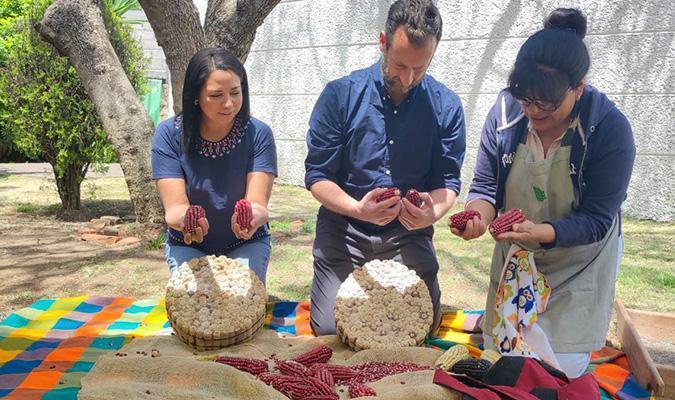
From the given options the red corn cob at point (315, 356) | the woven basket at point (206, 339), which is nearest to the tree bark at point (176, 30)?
the woven basket at point (206, 339)

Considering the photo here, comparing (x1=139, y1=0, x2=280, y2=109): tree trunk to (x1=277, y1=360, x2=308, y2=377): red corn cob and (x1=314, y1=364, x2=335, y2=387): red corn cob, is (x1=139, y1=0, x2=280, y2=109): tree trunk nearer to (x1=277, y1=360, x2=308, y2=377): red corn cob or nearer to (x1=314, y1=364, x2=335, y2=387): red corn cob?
(x1=277, y1=360, x2=308, y2=377): red corn cob

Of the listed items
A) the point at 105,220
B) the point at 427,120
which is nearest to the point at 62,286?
the point at 105,220

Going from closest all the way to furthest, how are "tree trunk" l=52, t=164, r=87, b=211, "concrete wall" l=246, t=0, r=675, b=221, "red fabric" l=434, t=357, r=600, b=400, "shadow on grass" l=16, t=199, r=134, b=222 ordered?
"red fabric" l=434, t=357, r=600, b=400
"concrete wall" l=246, t=0, r=675, b=221
"tree trunk" l=52, t=164, r=87, b=211
"shadow on grass" l=16, t=199, r=134, b=222

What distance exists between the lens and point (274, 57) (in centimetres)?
967

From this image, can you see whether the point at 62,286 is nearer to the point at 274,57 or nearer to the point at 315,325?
the point at 315,325

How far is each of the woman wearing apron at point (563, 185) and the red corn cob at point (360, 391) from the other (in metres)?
0.86

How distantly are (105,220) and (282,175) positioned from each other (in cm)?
350

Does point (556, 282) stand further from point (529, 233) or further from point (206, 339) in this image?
point (206, 339)

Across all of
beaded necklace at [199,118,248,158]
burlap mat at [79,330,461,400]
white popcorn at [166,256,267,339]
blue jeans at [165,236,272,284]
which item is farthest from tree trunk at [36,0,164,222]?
burlap mat at [79,330,461,400]

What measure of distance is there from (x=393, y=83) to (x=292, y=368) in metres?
1.64

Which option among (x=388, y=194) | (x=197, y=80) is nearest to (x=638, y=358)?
(x=388, y=194)

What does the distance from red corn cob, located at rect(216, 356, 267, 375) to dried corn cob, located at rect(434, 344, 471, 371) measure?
0.78 meters

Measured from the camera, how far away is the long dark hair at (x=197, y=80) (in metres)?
3.60

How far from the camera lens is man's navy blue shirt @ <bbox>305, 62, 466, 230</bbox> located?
12.2ft
